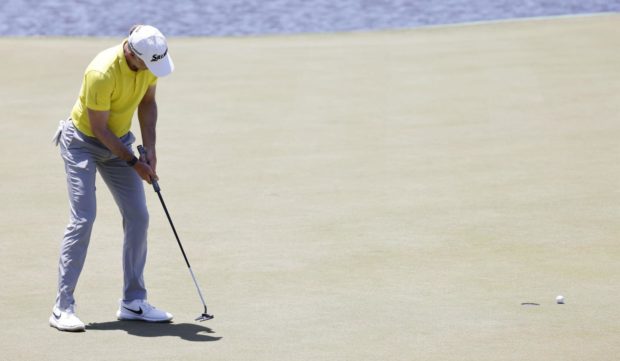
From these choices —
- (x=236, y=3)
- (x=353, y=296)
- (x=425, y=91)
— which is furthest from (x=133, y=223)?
(x=236, y=3)

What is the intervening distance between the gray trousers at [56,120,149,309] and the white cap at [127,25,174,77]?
0.63 metres

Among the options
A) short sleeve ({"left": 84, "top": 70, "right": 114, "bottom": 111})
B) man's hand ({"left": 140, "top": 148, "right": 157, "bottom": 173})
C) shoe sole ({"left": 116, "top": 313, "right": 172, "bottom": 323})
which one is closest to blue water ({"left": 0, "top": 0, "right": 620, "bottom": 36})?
man's hand ({"left": 140, "top": 148, "right": 157, "bottom": 173})

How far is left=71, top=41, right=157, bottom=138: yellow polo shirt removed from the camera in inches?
301

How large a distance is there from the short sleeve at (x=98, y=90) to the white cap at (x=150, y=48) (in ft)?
0.83

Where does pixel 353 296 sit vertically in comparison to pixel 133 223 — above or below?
below

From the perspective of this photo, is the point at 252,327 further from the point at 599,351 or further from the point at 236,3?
the point at 236,3

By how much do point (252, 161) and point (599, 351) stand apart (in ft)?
22.1

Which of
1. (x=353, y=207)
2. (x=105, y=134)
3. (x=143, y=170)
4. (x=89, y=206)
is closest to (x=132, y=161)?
(x=143, y=170)

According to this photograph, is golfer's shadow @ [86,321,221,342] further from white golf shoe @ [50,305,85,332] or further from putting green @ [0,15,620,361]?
white golf shoe @ [50,305,85,332]

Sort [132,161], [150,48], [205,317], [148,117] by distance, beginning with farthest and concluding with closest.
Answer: [148,117] → [205,317] → [132,161] → [150,48]

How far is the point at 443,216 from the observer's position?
11.1 m

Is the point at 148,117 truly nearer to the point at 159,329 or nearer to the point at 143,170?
the point at 143,170

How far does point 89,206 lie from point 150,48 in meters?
1.10

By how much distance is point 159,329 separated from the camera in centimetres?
801
